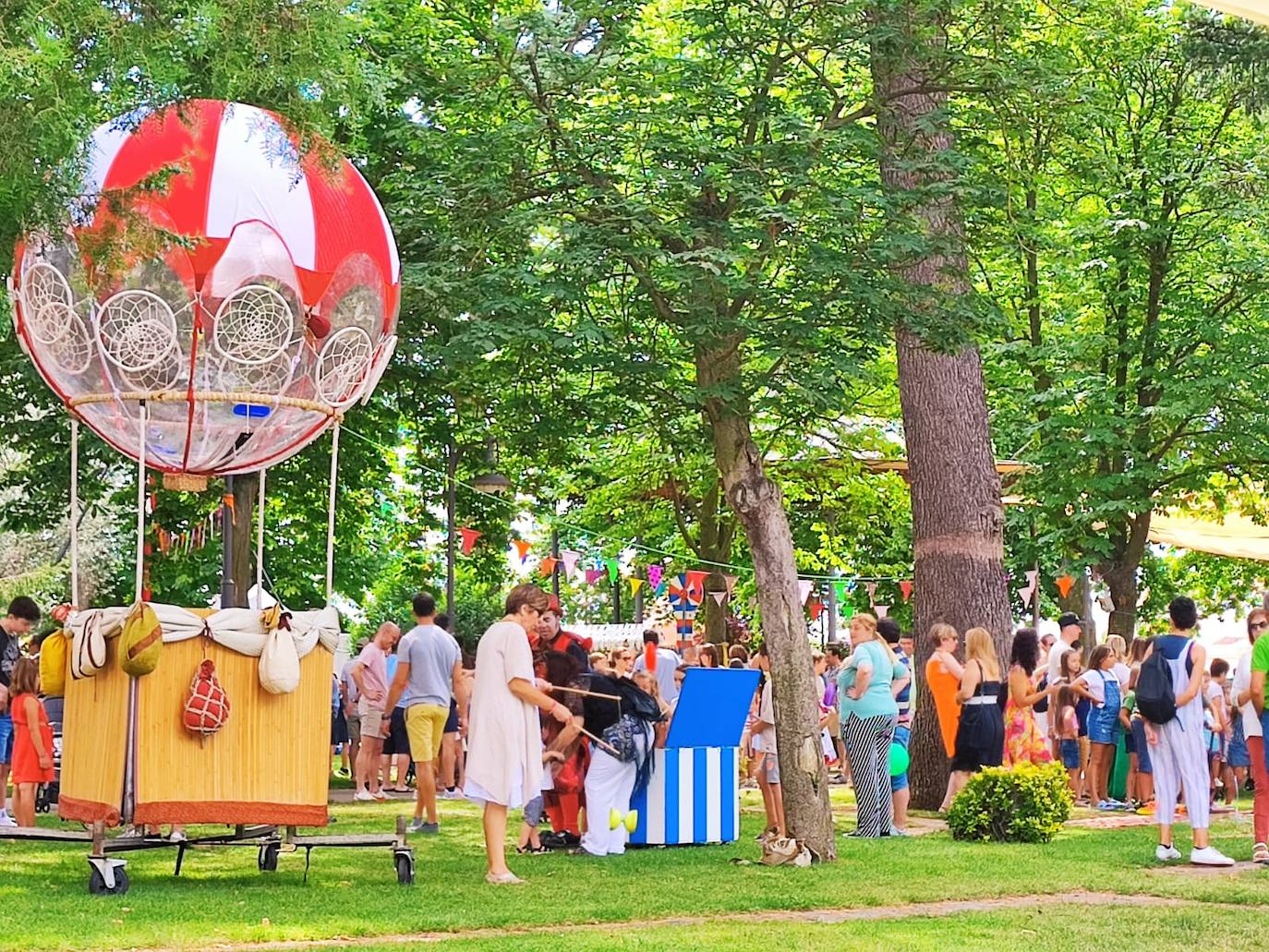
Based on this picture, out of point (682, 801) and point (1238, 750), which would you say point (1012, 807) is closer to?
point (682, 801)

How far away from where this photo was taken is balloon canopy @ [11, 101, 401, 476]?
36.4 feet

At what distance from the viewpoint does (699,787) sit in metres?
14.0

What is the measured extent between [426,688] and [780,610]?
3.75 m

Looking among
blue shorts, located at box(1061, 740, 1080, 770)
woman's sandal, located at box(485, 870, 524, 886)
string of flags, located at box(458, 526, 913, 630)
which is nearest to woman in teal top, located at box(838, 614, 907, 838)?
woman's sandal, located at box(485, 870, 524, 886)

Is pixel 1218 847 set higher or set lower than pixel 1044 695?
lower

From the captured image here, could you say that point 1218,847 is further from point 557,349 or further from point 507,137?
point 507,137

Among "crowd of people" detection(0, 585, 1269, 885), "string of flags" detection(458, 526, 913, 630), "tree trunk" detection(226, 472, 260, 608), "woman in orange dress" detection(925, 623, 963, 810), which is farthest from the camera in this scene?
Answer: "string of flags" detection(458, 526, 913, 630)

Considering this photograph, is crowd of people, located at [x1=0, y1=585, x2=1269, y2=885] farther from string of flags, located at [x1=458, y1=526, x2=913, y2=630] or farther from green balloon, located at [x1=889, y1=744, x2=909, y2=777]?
string of flags, located at [x1=458, y1=526, x2=913, y2=630]

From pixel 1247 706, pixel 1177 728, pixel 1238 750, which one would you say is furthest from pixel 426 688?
pixel 1238 750

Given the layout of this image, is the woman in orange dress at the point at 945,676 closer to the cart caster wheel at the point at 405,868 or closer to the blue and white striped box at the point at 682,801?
the blue and white striped box at the point at 682,801

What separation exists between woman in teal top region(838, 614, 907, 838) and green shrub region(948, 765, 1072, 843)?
24.1 inches

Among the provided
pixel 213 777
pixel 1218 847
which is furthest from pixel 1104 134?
pixel 213 777

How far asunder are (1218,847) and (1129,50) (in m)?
11.1

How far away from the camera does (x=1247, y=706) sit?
40.5ft
